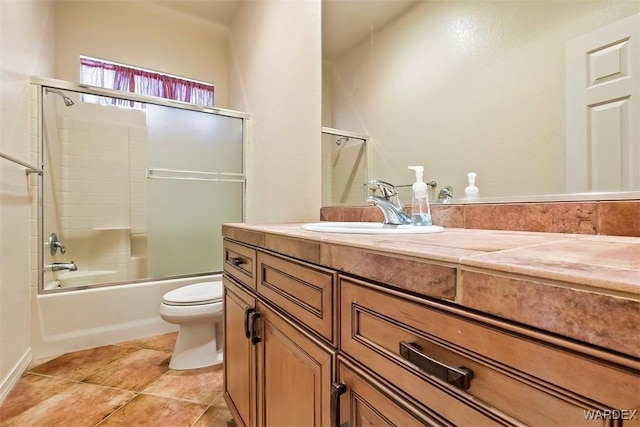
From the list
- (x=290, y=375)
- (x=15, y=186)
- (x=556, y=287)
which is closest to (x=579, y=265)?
(x=556, y=287)

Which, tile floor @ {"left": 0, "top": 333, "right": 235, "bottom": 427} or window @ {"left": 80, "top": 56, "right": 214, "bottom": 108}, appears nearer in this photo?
tile floor @ {"left": 0, "top": 333, "right": 235, "bottom": 427}

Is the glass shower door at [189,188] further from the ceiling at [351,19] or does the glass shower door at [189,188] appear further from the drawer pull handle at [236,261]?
the drawer pull handle at [236,261]

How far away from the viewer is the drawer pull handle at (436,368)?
36 centimetres

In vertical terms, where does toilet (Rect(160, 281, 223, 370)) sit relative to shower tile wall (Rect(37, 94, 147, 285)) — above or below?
below

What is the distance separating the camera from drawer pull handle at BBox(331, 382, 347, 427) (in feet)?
1.84

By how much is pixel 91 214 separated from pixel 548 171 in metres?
3.03

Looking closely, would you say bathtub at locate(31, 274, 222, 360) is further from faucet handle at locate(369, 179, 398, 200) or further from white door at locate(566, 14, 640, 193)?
white door at locate(566, 14, 640, 193)

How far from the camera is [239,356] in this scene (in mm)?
1088

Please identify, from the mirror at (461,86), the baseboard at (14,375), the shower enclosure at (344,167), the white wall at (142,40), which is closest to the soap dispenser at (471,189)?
the mirror at (461,86)

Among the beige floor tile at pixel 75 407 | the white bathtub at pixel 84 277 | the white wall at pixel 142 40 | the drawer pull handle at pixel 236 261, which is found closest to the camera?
the drawer pull handle at pixel 236 261

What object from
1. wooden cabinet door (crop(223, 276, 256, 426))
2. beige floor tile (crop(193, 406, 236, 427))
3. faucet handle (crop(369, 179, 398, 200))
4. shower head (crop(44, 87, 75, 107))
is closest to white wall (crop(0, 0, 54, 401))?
shower head (crop(44, 87, 75, 107))

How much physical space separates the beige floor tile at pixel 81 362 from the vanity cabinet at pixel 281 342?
108 cm

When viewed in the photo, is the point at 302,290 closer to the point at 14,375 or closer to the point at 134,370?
the point at 134,370

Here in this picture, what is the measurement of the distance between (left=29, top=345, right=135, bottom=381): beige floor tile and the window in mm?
1813
